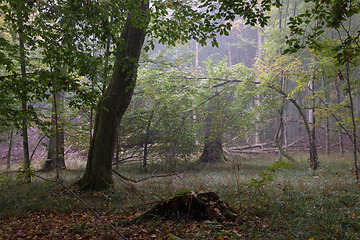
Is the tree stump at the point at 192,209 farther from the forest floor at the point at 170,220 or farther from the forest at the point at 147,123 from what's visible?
the forest floor at the point at 170,220

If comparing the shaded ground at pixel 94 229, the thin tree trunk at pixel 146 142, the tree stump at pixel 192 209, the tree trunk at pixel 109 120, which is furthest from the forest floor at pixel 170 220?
the thin tree trunk at pixel 146 142

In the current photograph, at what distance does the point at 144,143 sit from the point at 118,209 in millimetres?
7345

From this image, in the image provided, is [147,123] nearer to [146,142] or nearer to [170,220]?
[146,142]

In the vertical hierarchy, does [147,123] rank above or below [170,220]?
above

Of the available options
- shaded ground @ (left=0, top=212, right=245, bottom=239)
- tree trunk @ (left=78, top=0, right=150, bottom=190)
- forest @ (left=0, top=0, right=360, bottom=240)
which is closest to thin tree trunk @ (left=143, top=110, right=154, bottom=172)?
forest @ (left=0, top=0, right=360, bottom=240)

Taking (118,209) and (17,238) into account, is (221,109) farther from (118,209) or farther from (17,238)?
(17,238)

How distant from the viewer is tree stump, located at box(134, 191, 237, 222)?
4.33 metres

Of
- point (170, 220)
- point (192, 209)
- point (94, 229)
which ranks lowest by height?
point (94, 229)

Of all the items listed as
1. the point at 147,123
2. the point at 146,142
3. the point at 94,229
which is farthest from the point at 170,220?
the point at 146,142

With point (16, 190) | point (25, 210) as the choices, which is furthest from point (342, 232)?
point (16, 190)

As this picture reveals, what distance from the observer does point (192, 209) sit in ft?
14.8

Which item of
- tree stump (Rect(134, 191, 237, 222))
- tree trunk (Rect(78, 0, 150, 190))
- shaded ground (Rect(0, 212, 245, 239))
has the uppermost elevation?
tree trunk (Rect(78, 0, 150, 190))

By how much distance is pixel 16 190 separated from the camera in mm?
7527

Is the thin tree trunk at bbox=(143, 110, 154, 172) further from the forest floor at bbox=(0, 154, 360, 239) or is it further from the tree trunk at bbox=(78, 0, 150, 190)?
the forest floor at bbox=(0, 154, 360, 239)
